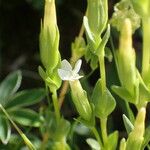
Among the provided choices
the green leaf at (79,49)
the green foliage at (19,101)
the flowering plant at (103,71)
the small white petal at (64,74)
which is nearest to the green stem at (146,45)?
Result: the flowering plant at (103,71)

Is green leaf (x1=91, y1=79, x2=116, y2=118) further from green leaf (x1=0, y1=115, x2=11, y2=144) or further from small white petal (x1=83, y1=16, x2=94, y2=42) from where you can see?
green leaf (x1=0, y1=115, x2=11, y2=144)

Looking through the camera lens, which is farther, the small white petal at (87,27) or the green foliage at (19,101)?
the green foliage at (19,101)

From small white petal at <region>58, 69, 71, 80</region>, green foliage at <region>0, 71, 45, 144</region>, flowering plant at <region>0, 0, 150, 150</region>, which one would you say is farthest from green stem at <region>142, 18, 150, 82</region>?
green foliage at <region>0, 71, 45, 144</region>

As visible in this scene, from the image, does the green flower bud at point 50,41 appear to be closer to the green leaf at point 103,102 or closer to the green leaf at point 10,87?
the green leaf at point 103,102

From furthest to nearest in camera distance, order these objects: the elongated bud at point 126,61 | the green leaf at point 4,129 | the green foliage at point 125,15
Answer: the green leaf at point 4,129
the green foliage at point 125,15
the elongated bud at point 126,61

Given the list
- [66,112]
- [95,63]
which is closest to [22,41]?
[66,112]

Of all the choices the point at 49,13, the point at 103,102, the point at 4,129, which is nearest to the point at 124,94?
the point at 103,102
